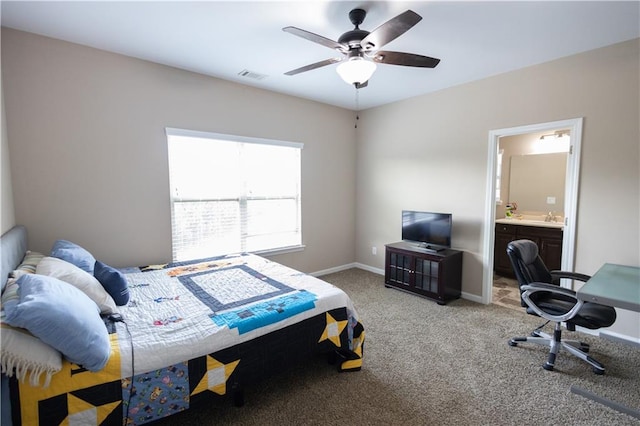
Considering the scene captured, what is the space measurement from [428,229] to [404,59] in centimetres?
233

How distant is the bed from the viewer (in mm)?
1368

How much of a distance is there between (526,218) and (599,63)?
8.80 ft

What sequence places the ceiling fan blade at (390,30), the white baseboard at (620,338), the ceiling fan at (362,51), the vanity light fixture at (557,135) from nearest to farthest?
the ceiling fan blade at (390,30), the ceiling fan at (362,51), the white baseboard at (620,338), the vanity light fixture at (557,135)

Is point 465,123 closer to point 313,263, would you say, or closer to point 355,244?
point 355,244

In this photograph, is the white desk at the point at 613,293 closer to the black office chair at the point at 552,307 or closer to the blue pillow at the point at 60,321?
the black office chair at the point at 552,307

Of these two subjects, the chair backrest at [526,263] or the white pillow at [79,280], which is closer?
the white pillow at [79,280]

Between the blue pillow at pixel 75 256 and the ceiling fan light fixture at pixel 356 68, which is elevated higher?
the ceiling fan light fixture at pixel 356 68

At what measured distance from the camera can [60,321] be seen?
1.34 meters

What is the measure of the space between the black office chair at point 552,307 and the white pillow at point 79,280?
3.09 metres

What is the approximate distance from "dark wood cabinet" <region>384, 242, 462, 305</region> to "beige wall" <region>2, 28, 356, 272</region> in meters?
2.56

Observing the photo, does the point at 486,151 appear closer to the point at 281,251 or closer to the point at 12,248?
the point at 281,251

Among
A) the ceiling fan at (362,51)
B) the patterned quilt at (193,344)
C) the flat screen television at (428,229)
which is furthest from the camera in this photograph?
the flat screen television at (428,229)

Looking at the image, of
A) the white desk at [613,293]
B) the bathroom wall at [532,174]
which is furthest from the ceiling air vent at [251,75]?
the bathroom wall at [532,174]

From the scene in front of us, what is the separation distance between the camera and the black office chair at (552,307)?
2.21m
